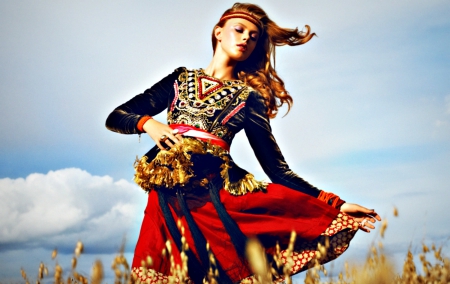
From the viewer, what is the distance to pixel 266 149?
152 inches

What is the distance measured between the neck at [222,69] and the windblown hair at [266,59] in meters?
0.10

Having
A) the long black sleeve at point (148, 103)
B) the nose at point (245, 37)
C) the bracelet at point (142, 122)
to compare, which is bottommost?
the bracelet at point (142, 122)

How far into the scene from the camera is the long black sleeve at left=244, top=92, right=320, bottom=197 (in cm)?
373

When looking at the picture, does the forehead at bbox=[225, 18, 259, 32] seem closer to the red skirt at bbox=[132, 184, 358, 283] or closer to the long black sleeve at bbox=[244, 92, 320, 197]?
the long black sleeve at bbox=[244, 92, 320, 197]

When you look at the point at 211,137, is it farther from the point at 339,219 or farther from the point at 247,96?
the point at 339,219

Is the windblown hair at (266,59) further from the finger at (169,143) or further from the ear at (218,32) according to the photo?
the finger at (169,143)

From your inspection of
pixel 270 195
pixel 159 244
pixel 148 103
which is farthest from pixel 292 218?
pixel 148 103

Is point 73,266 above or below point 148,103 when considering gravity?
below

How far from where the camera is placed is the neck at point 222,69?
4102 millimetres

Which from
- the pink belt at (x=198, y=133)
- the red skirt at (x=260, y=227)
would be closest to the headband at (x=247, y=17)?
the pink belt at (x=198, y=133)

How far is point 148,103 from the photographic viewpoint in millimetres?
4031

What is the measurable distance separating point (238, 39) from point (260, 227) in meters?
1.45

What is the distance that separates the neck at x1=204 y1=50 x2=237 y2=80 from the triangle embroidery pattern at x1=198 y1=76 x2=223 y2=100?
0.37 feet

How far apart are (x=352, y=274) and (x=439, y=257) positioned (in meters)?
0.42
